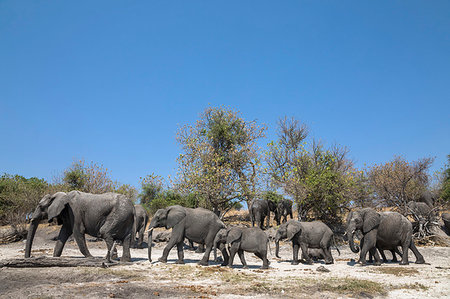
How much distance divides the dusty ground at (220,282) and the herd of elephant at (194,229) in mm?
1130

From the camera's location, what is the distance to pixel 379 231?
16516mm

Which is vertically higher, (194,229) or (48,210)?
(48,210)

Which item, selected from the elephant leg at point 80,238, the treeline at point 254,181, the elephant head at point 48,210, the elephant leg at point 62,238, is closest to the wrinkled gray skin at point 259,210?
the treeline at point 254,181

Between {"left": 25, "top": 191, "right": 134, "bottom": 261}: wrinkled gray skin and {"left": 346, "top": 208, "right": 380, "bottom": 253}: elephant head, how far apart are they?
379 inches

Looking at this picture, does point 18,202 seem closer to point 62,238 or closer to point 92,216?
point 62,238

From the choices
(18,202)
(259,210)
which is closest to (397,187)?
(259,210)

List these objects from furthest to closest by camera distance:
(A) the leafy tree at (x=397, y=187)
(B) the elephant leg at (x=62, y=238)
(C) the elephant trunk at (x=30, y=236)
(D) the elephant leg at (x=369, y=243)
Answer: (A) the leafy tree at (x=397, y=187) → (D) the elephant leg at (x=369, y=243) → (B) the elephant leg at (x=62, y=238) → (C) the elephant trunk at (x=30, y=236)

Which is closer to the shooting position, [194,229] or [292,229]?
[194,229]

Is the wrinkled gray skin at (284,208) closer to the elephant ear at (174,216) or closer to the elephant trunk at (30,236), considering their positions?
the elephant ear at (174,216)

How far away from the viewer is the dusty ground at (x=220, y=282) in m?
9.93

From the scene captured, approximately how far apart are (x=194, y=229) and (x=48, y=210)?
6201mm

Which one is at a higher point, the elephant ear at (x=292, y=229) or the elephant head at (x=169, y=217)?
the elephant head at (x=169, y=217)

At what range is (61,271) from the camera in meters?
12.5

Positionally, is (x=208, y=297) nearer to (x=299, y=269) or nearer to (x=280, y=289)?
(x=280, y=289)
